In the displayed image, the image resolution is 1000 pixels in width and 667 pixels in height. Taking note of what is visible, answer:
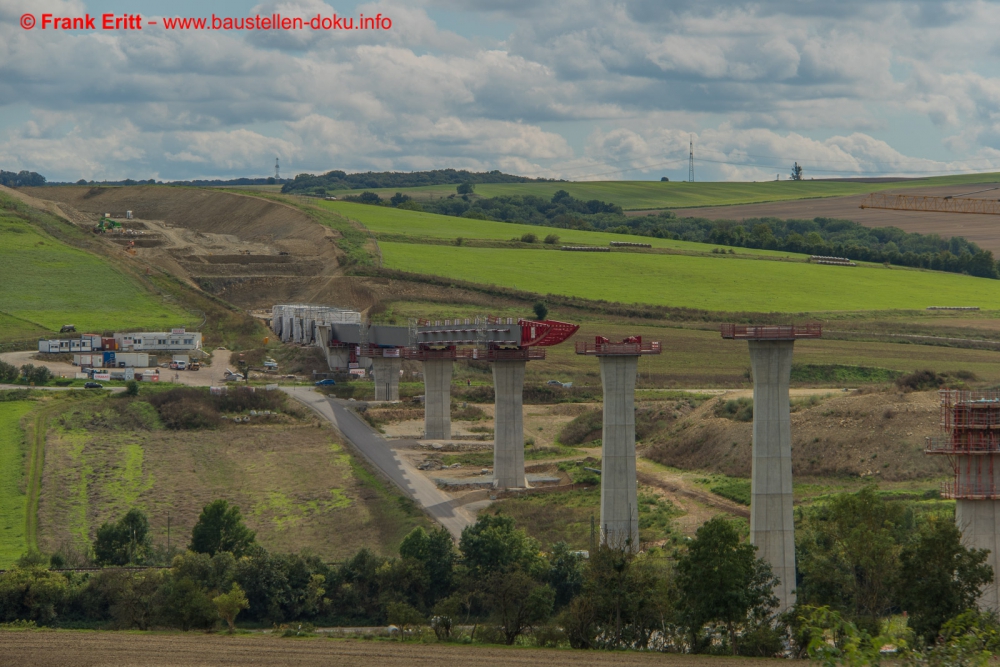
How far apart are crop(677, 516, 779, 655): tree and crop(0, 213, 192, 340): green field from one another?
10455cm

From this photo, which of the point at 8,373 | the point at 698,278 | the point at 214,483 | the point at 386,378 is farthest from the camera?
the point at 698,278

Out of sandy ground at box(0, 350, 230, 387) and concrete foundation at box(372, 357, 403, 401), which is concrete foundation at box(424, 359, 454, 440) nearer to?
concrete foundation at box(372, 357, 403, 401)

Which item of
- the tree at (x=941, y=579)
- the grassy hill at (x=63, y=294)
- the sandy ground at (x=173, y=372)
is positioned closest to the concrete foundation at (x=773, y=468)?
the tree at (x=941, y=579)

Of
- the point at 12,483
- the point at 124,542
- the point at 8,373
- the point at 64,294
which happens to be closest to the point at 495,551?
the point at 124,542

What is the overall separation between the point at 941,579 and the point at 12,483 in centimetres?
6216

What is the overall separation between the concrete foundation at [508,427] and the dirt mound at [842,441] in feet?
45.4

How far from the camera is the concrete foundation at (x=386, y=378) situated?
117812 millimetres

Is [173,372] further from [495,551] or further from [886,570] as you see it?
[886,570]

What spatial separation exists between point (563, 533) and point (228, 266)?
108532 mm


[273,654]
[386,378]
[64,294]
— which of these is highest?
[64,294]

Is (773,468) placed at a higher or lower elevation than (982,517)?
higher

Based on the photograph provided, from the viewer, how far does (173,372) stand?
126 m

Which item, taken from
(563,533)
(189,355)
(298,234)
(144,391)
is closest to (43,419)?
(144,391)

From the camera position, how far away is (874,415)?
9056 centimetres
